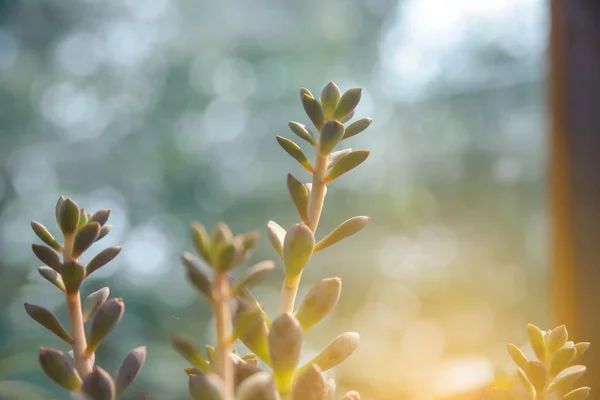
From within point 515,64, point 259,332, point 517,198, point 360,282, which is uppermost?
point 515,64

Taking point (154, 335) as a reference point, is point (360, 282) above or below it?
above

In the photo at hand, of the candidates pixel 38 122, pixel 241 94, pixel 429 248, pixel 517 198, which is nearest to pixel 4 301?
pixel 38 122

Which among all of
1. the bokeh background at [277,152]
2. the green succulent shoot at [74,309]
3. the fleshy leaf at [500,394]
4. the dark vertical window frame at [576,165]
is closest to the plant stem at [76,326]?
the green succulent shoot at [74,309]

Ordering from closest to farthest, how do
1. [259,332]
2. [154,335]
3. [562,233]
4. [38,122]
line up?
[259,332] < [562,233] < [154,335] < [38,122]

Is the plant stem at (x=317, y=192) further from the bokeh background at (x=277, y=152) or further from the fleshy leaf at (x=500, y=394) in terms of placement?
the bokeh background at (x=277, y=152)

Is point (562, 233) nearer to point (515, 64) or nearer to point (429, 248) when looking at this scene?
point (429, 248)
